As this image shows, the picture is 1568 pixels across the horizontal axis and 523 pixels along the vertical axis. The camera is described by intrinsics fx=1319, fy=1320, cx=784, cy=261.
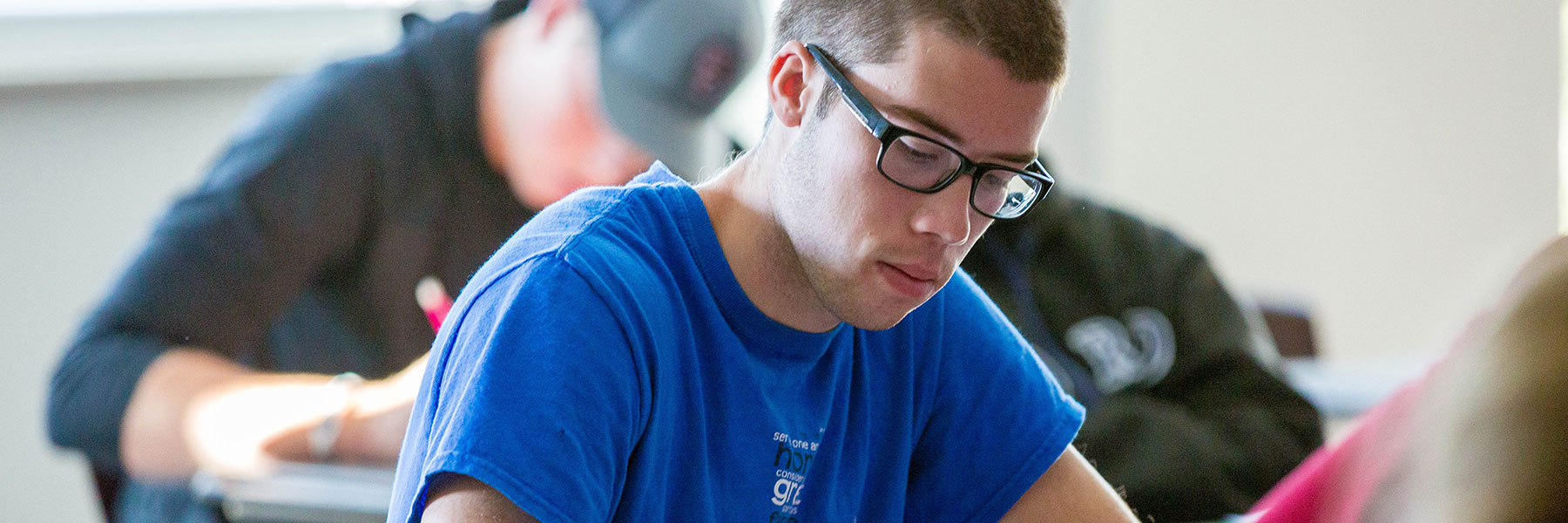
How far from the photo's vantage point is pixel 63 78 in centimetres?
171

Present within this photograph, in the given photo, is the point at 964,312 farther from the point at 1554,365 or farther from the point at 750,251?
the point at 1554,365

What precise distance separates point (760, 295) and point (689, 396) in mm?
81

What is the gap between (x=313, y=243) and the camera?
141 cm

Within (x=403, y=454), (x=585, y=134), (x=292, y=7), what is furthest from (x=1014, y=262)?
(x=403, y=454)

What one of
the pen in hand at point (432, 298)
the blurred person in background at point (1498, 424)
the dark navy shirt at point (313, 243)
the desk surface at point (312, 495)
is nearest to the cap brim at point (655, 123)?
the dark navy shirt at point (313, 243)

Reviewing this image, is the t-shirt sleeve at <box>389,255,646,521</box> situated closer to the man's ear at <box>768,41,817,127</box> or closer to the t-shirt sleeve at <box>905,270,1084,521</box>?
the man's ear at <box>768,41,817,127</box>

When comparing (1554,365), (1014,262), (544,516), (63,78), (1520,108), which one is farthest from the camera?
(1520,108)

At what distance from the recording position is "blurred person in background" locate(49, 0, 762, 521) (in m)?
1.37

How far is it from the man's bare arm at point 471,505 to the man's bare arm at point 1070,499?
419 mm

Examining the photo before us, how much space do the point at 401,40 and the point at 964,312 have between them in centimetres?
84

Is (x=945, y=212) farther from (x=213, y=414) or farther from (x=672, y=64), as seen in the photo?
(x=213, y=414)

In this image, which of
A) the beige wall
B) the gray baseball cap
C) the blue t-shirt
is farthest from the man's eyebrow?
the beige wall

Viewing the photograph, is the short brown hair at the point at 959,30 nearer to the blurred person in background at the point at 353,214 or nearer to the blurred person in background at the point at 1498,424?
the blurred person in background at the point at 1498,424

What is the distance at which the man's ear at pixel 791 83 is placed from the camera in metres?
0.81
